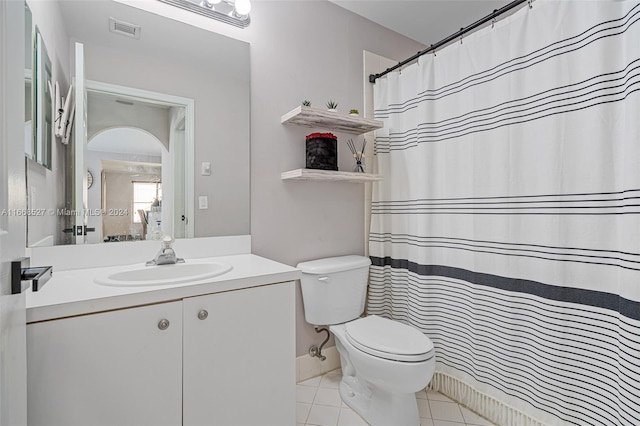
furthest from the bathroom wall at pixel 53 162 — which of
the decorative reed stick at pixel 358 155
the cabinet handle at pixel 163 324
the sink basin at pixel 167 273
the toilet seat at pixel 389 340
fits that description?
the decorative reed stick at pixel 358 155

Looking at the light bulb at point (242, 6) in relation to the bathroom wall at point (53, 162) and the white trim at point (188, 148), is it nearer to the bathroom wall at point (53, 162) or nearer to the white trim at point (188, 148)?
the white trim at point (188, 148)

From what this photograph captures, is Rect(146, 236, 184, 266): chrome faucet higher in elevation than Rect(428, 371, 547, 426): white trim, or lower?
higher

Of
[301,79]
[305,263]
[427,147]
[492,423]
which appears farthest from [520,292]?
[301,79]

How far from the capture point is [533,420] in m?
1.38

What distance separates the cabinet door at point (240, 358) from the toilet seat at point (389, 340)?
1.18 feet

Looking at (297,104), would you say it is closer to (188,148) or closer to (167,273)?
(188,148)

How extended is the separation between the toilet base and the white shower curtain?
0.36m

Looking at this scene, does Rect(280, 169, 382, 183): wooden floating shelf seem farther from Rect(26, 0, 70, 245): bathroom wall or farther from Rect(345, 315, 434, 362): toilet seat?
Rect(26, 0, 70, 245): bathroom wall

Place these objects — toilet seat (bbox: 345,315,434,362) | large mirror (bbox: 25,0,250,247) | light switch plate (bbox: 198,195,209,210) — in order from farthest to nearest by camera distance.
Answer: light switch plate (bbox: 198,195,209,210)
toilet seat (bbox: 345,315,434,362)
large mirror (bbox: 25,0,250,247)

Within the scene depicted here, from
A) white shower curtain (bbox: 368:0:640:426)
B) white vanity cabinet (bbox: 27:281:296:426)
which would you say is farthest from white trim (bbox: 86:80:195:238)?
white shower curtain (bbox: 368:0:640:426)

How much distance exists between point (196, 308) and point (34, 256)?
2.26 feet

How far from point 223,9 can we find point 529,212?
5.75ft

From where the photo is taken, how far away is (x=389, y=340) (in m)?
1.50

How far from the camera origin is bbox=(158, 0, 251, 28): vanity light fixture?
1.59m
